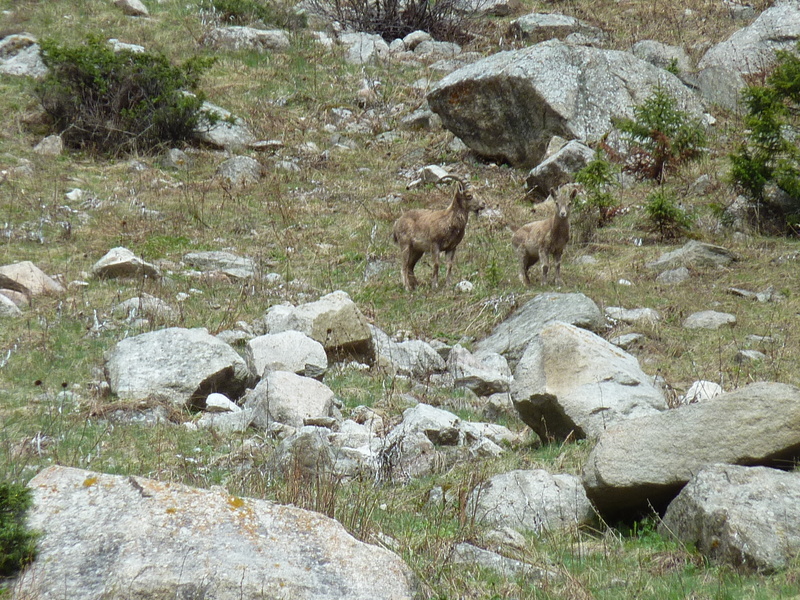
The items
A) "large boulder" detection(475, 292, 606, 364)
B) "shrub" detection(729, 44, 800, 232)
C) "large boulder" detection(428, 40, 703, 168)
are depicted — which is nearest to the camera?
"large boulder" detection(475, 292, 606, 364)

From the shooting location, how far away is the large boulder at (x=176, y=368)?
809 centimetres

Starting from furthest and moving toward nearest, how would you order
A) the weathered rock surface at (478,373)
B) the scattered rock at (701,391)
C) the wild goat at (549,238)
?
1. the wild goat at (549,238)
2. the weathered rock surface at (478,373)
3. the scattered rock at (701,391)

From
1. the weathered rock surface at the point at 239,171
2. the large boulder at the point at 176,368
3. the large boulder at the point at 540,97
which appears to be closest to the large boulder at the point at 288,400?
the large boulder at the point at 176,368

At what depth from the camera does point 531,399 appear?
7254 millimetres

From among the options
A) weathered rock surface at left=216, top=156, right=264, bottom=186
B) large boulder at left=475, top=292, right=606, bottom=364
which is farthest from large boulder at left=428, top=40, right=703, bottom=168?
large boulder at left=475, top=292, right=606, bottom=364

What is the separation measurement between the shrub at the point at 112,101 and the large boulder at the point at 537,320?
9104 mm

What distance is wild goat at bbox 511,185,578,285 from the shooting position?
40.4 ft

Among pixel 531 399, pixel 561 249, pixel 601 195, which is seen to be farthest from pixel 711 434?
pixel 601 195

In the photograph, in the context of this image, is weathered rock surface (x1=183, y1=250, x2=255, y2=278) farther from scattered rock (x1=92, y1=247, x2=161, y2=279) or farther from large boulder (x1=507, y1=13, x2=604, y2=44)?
large boulder (x1=507, y1=13, x2=604, y2=44)

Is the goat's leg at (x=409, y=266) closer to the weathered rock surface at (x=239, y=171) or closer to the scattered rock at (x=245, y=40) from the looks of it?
the weathered rock surface at (x=239, y=171)

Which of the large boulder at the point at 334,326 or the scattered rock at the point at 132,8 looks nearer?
the large boulder at the point at 334,326

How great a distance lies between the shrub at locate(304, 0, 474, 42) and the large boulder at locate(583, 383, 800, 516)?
65.7 feet

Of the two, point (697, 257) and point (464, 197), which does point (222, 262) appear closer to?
point (464, 197)

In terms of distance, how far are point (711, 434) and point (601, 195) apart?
30.9 feet
